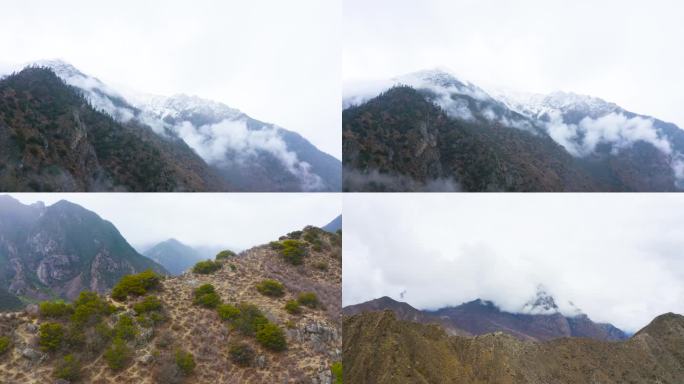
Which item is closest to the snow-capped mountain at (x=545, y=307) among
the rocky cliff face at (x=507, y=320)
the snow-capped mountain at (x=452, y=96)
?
the rocky cliff face at (x=507, y=320)

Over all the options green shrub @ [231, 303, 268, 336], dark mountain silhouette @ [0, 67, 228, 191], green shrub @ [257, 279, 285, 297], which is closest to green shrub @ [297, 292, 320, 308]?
green shrub @ [257, 279, 285, 297]

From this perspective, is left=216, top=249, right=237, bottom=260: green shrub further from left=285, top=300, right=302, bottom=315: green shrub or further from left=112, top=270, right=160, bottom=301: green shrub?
left=285, top=300, right=302, bottom=315: green shrub

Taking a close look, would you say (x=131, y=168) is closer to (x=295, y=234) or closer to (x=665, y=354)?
(x=295, y=234)

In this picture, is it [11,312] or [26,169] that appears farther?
[11,312]

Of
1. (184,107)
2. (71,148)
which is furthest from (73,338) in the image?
(184,107)

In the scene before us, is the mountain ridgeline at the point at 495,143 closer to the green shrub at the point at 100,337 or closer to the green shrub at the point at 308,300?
the green shrub at the point at 308,300

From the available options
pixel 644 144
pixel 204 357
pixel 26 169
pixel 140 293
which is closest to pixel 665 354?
pixel 644 144
